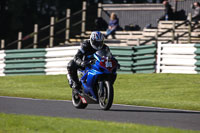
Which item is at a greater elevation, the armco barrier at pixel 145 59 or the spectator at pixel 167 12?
the spectator at pixel 167 12

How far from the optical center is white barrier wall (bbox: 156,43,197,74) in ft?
64.4

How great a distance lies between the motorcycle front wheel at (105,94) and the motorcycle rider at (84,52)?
0.67 m

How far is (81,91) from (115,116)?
1849 millimetres

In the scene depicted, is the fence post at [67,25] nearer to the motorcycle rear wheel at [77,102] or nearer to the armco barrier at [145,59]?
the armco barrier at [145,59]

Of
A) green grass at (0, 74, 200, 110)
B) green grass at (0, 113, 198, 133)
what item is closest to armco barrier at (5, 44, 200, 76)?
green grass at (0, 74, 200, 110)

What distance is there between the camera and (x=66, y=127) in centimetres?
870

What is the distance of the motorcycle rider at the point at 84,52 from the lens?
467 inches

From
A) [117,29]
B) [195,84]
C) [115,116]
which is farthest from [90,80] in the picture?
[117,29]

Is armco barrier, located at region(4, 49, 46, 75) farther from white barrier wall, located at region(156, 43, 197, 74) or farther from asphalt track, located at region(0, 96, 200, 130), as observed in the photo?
asphalt track, located at region(0, 96, 200, 130)

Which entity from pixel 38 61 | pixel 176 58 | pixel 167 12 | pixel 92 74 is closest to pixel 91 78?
pixel 92 74

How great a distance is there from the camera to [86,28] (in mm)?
31156

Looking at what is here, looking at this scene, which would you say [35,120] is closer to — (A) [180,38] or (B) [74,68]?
(B) [74,68]

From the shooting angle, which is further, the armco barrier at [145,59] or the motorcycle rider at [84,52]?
the armco barrier at [145,59]

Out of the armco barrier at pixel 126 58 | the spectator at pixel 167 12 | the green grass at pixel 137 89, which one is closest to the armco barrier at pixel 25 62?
the green grass at pixel 137 89
